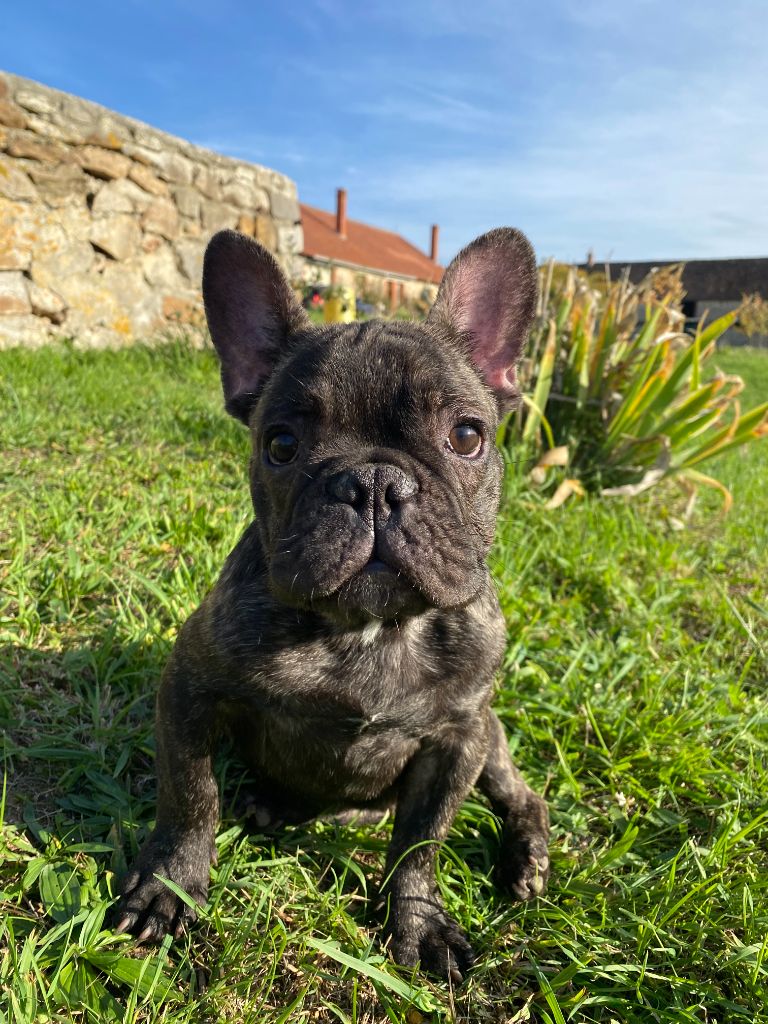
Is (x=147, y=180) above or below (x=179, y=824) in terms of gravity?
above

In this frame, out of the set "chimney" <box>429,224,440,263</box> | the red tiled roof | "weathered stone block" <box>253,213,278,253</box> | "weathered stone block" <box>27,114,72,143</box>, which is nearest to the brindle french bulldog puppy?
"weathered stone block" <box>27,114,72,143</box>

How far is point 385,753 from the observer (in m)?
2.30

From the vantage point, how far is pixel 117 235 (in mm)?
9656

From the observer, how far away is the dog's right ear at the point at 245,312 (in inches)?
98.8

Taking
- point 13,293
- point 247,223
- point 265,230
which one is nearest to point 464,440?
point 13,293

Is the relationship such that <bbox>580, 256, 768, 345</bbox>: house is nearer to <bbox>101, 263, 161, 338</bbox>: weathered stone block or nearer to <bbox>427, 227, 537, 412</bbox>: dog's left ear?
<bbox>101, 263, 161, 338</bbox>: weathered stone block

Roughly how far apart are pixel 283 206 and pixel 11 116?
4611 mm

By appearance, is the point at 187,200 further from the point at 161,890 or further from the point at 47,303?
the point at 161,890

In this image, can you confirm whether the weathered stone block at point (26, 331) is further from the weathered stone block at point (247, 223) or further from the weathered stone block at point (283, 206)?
the weathered stone block at point (283, 206)

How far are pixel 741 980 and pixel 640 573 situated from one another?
9.80 feet

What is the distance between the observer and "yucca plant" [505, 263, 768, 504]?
5.85m

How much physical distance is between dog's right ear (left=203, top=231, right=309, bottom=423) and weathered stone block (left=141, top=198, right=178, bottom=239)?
27.7 ft

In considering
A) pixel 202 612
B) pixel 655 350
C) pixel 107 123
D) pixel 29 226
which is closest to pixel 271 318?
pixel 202 612

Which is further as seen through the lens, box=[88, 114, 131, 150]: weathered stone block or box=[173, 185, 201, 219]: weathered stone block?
box=[173, 185, 201, 219]: weathered stone block
